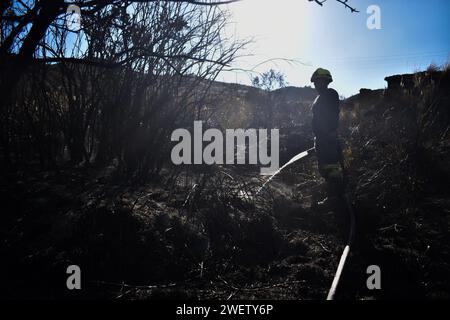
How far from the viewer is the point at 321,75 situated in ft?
15.8

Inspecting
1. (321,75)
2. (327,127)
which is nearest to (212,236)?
(327,127)

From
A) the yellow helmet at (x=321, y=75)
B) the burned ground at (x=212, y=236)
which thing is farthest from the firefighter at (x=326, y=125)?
the burned ground at (x=212, y=236)

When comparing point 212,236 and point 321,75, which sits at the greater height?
point 321,75

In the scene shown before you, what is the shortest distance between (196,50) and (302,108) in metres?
7.41

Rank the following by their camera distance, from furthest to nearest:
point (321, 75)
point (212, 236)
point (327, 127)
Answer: point (321, 75) < point (327, 127) < point (212, 236)

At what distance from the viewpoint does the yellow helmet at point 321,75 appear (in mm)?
4805

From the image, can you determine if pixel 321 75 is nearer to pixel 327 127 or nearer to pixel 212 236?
pixel 327 127

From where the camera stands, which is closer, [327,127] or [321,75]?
[327,127]

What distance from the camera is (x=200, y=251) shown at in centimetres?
288

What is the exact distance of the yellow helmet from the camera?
15.8ft

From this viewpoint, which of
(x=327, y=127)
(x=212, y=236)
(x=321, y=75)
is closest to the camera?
(x=212, y=236)

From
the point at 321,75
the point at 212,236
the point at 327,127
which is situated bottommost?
the point at 212,236

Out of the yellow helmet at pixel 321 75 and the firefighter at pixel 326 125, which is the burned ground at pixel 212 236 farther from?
the yellow helmet at pixel 321 75
